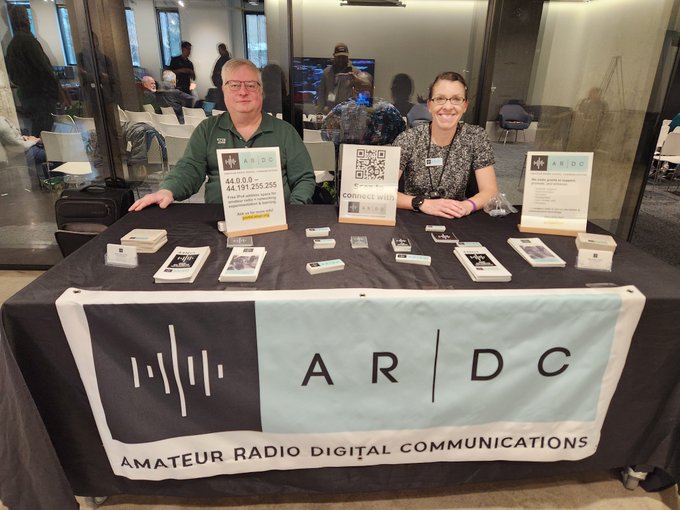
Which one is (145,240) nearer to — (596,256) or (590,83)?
(596,256)

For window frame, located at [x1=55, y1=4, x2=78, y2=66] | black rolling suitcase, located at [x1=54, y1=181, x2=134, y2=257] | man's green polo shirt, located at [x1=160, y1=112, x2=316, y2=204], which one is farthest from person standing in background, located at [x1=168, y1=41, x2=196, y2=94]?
black rolling suitcase, located at [x1=54, y1=181, x2=134, y2=257]

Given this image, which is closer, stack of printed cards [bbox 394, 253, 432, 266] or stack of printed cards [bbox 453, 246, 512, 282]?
stack of printed cards [bbox 453, 246, 512, 282]

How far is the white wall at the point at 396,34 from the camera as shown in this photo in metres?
2.96

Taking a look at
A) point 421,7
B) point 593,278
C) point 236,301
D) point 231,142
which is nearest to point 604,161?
point 421,7

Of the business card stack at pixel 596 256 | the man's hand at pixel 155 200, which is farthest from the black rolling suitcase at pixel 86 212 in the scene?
the business card stack at pixel 596 256

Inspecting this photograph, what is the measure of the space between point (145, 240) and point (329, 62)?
2.22m

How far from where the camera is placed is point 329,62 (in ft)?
9.95

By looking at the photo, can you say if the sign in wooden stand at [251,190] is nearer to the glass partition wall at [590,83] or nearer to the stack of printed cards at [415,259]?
the stack of printed cards at [415,259]

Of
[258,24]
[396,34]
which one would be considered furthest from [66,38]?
[396,34]

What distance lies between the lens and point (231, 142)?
2074mm

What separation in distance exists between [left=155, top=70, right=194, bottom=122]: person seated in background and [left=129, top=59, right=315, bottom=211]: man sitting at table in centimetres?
135

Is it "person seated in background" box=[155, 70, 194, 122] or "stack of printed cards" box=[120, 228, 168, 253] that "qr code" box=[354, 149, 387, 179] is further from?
"person seated in background" box=[155, 70, 194, 122]

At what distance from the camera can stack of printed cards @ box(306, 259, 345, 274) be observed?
4.02ft

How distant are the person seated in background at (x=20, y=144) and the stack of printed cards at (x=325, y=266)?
2.98 m
